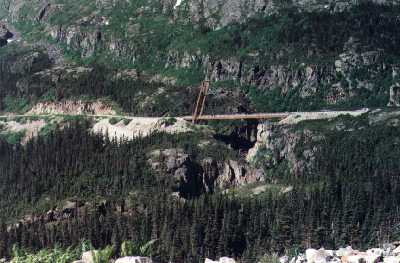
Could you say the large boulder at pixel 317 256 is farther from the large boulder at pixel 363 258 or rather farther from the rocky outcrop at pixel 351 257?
the large boulder at pixel 363 258

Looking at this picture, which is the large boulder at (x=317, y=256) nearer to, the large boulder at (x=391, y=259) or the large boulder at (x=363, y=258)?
the large boulder at (x=363, y=258)

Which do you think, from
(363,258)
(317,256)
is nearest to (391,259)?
(363,258)

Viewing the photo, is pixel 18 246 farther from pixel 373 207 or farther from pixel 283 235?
pixel 373 207

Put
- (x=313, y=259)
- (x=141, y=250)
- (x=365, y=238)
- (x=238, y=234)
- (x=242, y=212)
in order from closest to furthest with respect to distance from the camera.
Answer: (x=313, y=259), (x=141, y=250), (x=365, y=238), (x=238, y=234), (x=242, y=212)

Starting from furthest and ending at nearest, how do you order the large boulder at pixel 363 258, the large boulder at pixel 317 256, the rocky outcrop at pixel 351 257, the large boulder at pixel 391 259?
the large boulder at pixel 317 256, the rocky outcrop at pixel 351 257, the large boulder at pixel 363 258, the large boulder at pixel 391 259

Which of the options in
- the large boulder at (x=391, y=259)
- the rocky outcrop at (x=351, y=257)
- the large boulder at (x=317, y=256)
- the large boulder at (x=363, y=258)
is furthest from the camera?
the large boulder at (x=317, y=256)

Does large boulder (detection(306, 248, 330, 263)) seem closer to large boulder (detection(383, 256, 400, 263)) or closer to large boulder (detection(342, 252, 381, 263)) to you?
large boulder (detection(342, 252, 381, 263))

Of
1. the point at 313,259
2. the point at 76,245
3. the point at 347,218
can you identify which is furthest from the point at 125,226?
the point at 313,259

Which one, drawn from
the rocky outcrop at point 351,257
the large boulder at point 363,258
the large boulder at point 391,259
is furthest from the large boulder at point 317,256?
the large boulder at point 391,259

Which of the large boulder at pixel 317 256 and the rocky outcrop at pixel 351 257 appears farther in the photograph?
the large boulder at pixel 317 256

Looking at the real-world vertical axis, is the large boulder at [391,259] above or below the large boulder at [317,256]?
above

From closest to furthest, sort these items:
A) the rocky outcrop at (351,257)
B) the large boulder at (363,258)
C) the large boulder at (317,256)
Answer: the large boulder at (363,258)
the rocky outcrop at (351,257)
the large boulder at (317,256)
